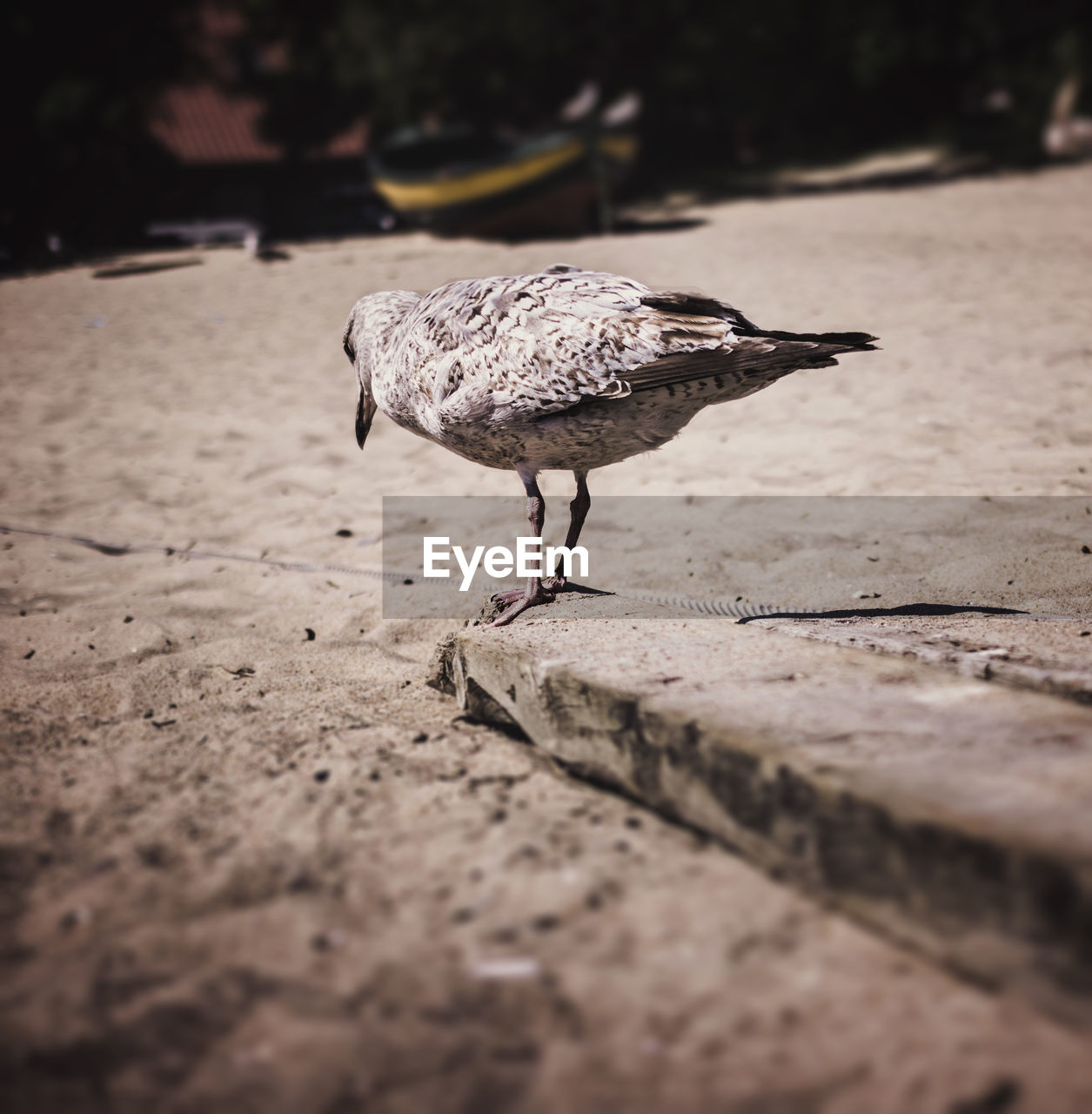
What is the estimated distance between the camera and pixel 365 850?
2270 millimetres

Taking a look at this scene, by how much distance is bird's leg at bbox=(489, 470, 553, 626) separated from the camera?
3.72 m

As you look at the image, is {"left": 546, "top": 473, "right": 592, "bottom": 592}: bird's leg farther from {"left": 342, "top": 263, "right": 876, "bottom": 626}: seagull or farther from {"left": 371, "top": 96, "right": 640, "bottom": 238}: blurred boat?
{"left": 371, "top": 96, "right": 640, "bottom": 238}: blurred boat

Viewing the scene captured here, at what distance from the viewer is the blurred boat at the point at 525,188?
655 inches

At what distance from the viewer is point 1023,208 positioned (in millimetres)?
15773

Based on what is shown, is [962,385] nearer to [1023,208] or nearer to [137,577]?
[137,577]

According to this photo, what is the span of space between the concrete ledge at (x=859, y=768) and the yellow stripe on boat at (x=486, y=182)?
15.1 meters

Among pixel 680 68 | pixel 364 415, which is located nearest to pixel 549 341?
pixel 364 415

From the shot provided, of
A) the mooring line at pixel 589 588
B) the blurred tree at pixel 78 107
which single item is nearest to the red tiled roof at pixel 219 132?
the blurred tree at pixel 78 107

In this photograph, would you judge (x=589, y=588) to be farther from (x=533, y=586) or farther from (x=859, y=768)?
(x=859, y=768)

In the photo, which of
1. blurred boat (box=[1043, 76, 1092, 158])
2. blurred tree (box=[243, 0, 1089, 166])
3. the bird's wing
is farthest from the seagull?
blurred tree (box=[243, 0, 1089, 166])

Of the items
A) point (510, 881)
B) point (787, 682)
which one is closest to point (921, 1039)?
point (510, 881)

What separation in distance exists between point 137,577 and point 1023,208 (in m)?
16.1

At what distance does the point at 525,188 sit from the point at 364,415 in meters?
13.4

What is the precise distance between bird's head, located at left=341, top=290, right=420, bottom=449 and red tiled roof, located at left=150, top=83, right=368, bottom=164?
2243 centimetres
